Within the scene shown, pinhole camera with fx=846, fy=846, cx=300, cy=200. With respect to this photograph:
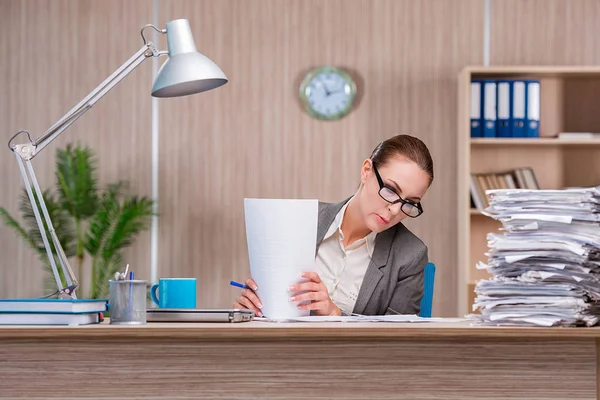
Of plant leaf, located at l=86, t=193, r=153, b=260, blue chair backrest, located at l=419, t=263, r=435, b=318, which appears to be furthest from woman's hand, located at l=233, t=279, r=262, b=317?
plant leaf, located at l=86, t=193, r=153, b=260

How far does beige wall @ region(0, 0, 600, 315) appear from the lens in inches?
200

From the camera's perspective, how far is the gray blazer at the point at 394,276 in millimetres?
2504

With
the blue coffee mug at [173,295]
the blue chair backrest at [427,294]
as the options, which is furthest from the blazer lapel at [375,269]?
the blue coffee mug at [173,295]

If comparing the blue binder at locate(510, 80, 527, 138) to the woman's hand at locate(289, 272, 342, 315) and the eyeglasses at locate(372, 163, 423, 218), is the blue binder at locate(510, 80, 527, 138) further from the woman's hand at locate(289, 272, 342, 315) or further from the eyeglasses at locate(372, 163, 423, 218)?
the woman's hand at locate(289, 272, 342, 315)

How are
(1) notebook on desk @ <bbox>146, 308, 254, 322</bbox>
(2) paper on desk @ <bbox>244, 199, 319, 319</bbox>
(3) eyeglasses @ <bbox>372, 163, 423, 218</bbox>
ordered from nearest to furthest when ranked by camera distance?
(1) notebook on desk @ <bbox>146, 308, 254, 322</bbox> < (2) paper on desk @ <bbox>244, 199, 319, 319</bbox> < (3) eyeglasses @ <bbox>372, 163, 423, 218</bbox>

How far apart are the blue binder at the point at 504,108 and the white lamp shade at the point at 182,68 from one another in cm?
289

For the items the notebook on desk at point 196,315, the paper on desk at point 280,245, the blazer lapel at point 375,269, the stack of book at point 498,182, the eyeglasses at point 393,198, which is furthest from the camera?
the stack of book at point 498,182

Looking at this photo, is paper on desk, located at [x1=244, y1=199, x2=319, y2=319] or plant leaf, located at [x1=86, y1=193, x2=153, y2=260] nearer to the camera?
paper on desk, located at [x1=244, y1=199, x2=319, y2=319]

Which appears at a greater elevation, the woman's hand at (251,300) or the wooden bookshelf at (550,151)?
the wooden bookshelf at (550,151)

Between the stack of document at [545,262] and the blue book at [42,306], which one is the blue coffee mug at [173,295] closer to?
the blue book at [42,306]

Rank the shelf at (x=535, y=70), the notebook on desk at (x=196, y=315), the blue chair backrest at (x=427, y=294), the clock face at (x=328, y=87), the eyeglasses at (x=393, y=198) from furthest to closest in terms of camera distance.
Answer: the clock face at (x=328, y=87), the shelf at (x=535, y=70), the blue chair backrest at (x=427, y=294), the eyeglasses at (x=393, y=198), the notebook on desk at (x=196, y=315)

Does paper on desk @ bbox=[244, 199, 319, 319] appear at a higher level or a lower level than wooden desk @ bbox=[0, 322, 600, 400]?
higher

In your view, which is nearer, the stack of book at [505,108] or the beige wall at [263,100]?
the stack of book at [505,108]

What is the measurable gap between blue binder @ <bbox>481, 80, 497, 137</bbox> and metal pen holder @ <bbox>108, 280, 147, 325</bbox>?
330cm
